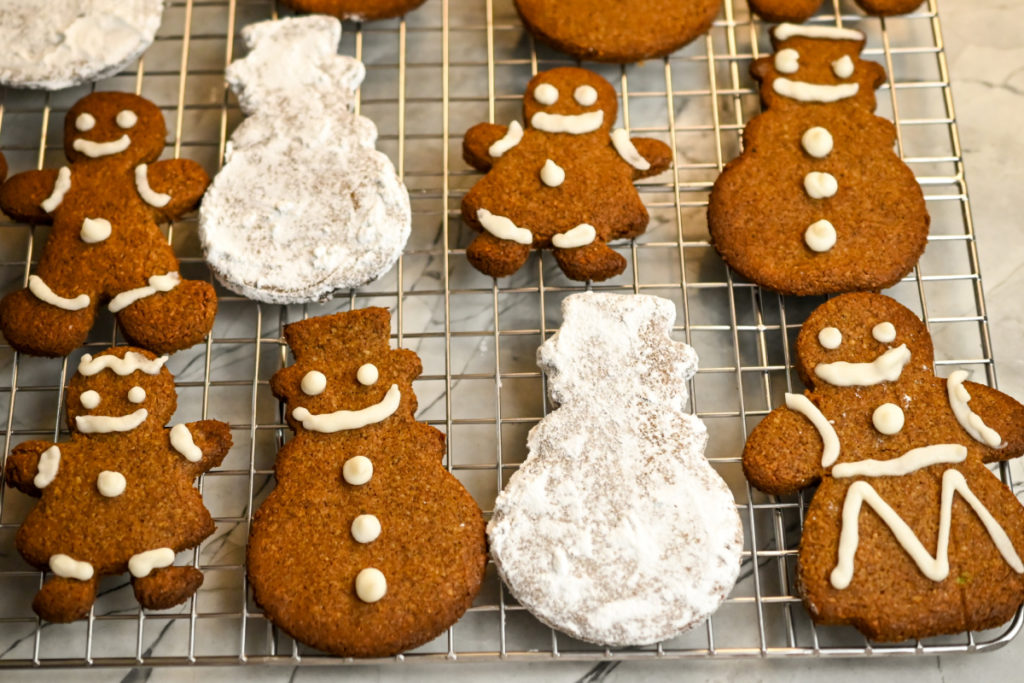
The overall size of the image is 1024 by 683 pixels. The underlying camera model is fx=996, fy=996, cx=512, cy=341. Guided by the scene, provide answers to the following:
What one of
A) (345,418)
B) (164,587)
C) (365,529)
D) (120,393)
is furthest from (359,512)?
(120,393)

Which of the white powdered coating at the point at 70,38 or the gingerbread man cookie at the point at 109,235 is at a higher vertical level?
the white powdered coating at the point at 70,38

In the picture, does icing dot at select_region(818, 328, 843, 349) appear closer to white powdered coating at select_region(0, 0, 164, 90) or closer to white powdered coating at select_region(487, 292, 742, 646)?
white powdered coating at select_region(487, 292, 742, 646)

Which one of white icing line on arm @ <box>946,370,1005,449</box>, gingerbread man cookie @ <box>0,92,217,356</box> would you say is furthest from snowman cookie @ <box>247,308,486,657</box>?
white icing line on arm @ <box>946,370,1005,449</box>

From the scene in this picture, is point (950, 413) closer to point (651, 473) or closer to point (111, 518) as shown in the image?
point (651, 473)

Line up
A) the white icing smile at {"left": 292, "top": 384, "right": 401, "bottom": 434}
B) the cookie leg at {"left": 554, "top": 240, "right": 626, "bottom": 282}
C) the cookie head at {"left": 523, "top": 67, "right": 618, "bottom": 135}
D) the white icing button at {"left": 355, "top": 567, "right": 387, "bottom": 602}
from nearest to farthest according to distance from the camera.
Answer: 1. the white icing button at {"left": 355, "top": 567, "right": 387, "bottom": 602}
2. the white icing smile at {"left": 292, "top": 384, "right": 401, "bottom": 434}
3. the cookie leg at {"left": 554, "top": 240, "right": 626, "bottom": 282}
4. the cookie head at {"left": 523, "top": 67, "right": 618, "bottom": 135}

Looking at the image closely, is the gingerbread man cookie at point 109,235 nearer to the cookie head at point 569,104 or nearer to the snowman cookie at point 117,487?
the snowman cookie at point 117,487

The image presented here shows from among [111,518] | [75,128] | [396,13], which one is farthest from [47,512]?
[396,13]

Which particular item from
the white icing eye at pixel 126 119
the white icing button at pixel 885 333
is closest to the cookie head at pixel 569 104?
the white icing button at pixel 885 333

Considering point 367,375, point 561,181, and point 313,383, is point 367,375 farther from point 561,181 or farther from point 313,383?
point 561,181
